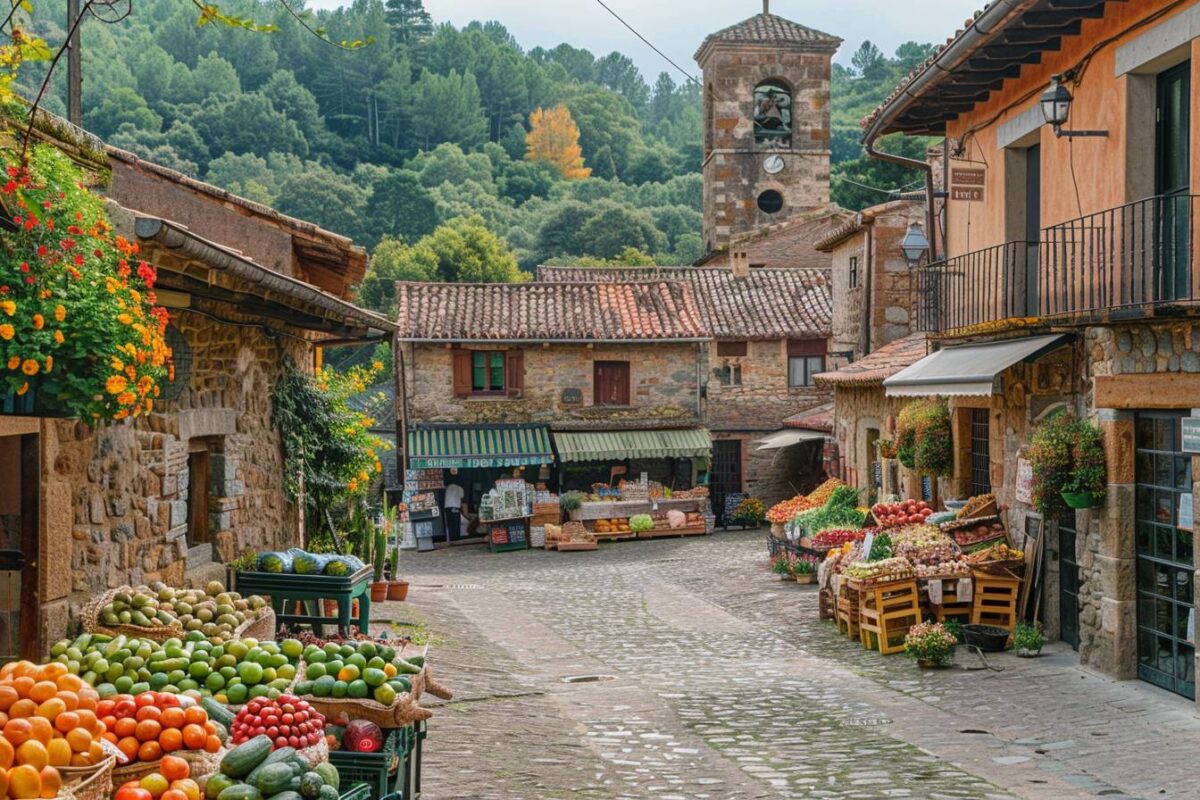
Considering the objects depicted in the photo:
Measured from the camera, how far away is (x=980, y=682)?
1163 cm

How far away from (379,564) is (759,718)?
6555 mm

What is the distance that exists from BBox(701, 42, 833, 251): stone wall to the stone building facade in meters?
26.3

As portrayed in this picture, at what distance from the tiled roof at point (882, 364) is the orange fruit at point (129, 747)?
1508 centimetres

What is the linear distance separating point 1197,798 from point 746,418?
77.3ft

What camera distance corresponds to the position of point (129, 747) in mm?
5324

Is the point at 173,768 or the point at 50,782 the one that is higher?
the point at 50,782

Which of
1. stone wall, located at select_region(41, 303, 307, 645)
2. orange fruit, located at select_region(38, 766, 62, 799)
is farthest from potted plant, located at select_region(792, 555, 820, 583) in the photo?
orange fruit, located at select_region(38, 766, 62, 799)

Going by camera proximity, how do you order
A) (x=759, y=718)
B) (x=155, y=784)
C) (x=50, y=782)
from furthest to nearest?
(x=759, y=718)
(x=155, y=784)
(x=50, y=782)

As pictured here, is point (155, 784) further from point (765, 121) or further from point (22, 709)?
point (765, 121)

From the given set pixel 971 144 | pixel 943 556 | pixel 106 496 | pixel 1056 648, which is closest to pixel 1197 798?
pixel 1056 648

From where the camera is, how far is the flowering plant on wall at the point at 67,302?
19.6 ft

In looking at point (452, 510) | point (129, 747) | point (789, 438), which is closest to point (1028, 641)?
point (129, 747)

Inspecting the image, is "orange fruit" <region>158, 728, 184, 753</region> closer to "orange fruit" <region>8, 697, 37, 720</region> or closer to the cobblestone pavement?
"orange fruit" <region>8, 697, 37, 720</region>

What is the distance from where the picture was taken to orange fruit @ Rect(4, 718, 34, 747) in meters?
4.71
